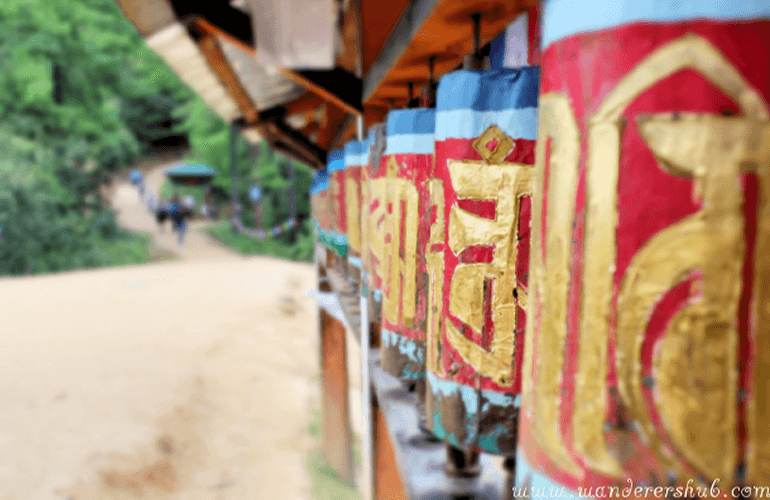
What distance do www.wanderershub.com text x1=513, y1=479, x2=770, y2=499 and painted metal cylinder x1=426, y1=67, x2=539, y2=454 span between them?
25 centimetres

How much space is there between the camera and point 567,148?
1.65ft

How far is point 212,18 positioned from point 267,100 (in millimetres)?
3068

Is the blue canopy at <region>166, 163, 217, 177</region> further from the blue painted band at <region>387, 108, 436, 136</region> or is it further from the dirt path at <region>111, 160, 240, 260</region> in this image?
the blue painted band at <region>387, 108, 436, 136</region>

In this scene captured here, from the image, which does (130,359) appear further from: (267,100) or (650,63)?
(650,63)

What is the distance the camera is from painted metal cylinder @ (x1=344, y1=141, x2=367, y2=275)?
1830 millimetres

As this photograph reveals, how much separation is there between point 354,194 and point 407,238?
85 cm

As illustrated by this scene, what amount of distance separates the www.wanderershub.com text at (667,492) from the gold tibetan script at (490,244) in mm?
264

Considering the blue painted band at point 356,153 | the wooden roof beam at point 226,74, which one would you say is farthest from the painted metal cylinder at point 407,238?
the wooden roof beam at point 226,74

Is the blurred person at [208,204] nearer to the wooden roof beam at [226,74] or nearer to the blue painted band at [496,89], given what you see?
the wooden roof beam at [226,74]

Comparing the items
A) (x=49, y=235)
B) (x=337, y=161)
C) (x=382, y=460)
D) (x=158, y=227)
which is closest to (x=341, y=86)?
(x=337, y=161)

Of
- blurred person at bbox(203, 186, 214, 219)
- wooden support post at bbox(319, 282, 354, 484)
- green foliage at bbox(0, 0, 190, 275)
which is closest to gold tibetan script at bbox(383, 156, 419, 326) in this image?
wooden support post at bbox(319, 282, 354, 484)

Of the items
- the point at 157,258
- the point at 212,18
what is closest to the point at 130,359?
the point at 212,18

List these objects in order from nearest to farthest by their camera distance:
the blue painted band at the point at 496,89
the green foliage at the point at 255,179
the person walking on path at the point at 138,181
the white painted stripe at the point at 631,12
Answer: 1. the white painted stripe at the point at 631,12
2. the blue painted band at the point at 496,89
3. the green foliage at the point at 255,179
4. the person walking on path at the point at 138,181

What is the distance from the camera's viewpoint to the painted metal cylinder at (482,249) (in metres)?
0.73
